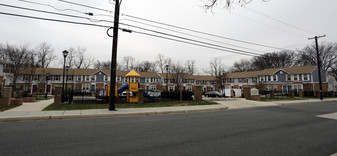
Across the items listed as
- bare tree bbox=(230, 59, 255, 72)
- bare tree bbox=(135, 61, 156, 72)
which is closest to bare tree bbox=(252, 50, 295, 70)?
bare tree bbox=(230, 59, 255, 72)

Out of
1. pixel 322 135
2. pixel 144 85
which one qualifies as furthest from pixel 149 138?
pixel 144 85

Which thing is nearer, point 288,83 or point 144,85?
point 288,83

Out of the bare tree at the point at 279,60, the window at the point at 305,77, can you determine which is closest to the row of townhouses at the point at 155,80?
the window at the point at 305,77

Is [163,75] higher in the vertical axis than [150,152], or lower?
higher

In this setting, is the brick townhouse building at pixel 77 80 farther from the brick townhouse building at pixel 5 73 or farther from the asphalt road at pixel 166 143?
the asphalt road at pixel 166 143

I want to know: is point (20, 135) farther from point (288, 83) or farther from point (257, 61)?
point (257, 61)

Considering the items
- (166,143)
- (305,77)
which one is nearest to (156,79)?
(305,77)

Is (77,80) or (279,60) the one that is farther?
(279,60)

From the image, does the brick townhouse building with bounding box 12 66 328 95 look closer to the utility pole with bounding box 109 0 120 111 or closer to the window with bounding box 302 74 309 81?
the window with bounding box 302 74 309 81

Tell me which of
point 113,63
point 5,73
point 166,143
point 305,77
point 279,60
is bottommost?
point 166,143

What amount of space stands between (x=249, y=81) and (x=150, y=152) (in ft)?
193

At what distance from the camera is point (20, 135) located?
5.11m

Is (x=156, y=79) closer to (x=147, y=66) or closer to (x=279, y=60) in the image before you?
(x=147, y=66)

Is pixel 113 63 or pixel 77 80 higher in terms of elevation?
pixel 77 80
